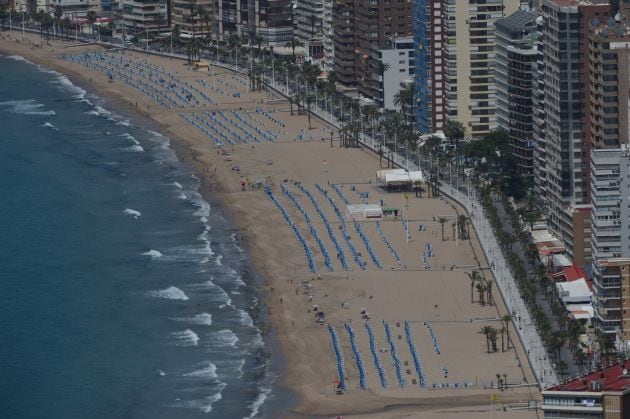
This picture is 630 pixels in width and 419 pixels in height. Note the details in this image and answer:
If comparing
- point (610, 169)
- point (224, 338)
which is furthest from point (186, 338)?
point (610, 169)

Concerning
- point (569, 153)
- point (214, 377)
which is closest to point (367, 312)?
point (214, 377)

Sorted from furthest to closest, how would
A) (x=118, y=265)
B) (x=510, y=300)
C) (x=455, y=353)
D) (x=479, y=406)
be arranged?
(x=118, y=265)
(x=510, y=300)
(x=455, y=353)
(x=479, y=406)

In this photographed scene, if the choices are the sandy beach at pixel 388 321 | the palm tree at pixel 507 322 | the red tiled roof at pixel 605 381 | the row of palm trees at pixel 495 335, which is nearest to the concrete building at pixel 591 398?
the red tiled roof at pixel 605 381

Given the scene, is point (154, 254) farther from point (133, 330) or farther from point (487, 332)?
point (487, 332)

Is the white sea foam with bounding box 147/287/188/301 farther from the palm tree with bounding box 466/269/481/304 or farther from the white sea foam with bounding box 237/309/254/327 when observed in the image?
the palm tree with bounding box 466/269/481/304

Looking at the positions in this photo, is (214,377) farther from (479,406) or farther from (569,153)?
(569,153)

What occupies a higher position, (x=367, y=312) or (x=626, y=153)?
(x=626, y=153)
